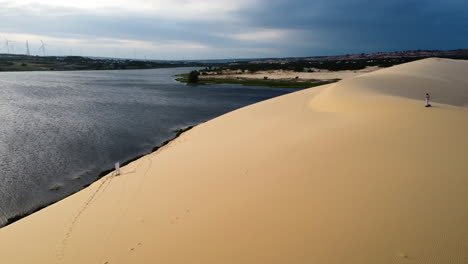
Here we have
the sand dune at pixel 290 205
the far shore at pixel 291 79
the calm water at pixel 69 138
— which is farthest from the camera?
the far shore at pixel 291 79

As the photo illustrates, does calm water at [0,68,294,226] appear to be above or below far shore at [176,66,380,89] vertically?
below

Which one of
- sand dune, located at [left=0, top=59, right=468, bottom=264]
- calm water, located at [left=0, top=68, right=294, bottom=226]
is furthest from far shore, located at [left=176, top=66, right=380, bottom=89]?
sand dune, located at [left=0, top=59, right=468, bottom=264]

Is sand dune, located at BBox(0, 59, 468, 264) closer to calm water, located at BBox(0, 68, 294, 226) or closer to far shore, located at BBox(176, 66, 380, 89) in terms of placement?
calm water, located at BBox(0, 68, 294, 226)

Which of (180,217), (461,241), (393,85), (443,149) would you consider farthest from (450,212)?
(393,85)

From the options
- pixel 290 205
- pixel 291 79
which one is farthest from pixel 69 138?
pixel 291 79

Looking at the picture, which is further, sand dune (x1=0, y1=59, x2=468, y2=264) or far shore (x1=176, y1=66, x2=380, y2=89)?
far shore (x1=176, y1=66, x2=380, y2=89)

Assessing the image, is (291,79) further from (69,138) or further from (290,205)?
(290,205)

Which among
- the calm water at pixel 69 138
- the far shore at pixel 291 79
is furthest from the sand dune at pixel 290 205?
the far shore at pixel 291 79

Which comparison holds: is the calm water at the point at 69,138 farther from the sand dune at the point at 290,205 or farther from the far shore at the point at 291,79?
the far shore at the point at 291,79

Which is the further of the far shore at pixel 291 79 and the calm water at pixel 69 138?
the far shore at pixel 291 79
